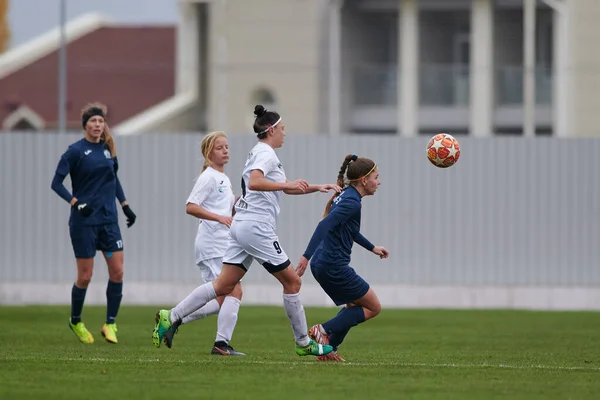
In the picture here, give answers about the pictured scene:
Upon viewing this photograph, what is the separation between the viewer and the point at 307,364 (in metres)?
11.5

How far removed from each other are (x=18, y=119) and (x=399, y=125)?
43.2 feet

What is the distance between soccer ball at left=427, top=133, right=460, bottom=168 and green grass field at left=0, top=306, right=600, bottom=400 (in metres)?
1.89

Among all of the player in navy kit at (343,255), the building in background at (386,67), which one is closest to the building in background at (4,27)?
the building in background at (386,67)

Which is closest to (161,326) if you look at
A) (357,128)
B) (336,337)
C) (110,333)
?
(336,337)

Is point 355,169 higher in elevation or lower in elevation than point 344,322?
higher

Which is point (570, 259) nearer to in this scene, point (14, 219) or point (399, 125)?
point (14, 219)

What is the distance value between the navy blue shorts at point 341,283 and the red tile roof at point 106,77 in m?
34.4

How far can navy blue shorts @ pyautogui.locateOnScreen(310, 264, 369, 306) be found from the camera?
459 inches

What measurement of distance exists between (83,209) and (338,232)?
339 cm

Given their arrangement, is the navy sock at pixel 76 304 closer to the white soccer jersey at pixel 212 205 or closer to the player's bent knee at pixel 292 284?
the white soccer jersey at pixel 212 205

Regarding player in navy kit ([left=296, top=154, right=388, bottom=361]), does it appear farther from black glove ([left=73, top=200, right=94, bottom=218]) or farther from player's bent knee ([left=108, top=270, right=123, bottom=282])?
player's bent knee ([left=108, top=270, right=123, bottom=282])

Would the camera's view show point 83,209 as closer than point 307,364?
No

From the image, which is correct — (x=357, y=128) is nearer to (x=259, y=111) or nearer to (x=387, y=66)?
(x=387, y=66)

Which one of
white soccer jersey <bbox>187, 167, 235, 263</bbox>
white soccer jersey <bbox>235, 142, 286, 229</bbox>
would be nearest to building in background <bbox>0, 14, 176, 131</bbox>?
white soccer jersey <bbox>187, 167, 235, 263</bbox>
